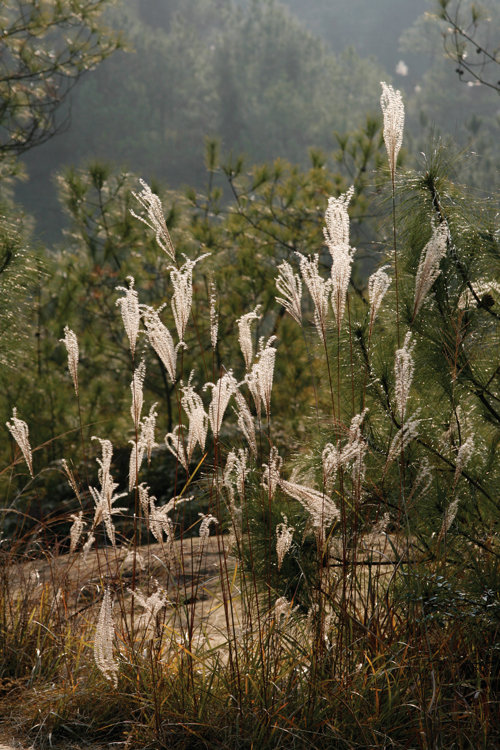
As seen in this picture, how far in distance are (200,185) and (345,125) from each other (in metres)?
6.08

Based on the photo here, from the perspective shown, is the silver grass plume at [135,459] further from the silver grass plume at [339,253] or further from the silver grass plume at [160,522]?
the silver grass plume at [339,253]

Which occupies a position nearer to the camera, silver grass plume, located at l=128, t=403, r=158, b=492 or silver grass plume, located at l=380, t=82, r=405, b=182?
silver grass plume, located at l=380, t=82, r=405, b=182

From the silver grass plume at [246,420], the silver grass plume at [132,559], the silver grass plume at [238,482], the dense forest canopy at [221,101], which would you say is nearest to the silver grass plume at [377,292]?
the silver grass plume at [246,420]

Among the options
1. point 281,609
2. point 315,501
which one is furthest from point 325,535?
point 315,501

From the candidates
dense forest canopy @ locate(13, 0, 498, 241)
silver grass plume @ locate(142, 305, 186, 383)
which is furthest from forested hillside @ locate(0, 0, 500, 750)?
dense forest canopy @ locate(13, 0, 498, 241)

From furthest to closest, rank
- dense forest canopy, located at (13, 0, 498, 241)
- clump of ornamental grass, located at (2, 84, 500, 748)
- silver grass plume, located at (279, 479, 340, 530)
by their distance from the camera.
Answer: dense forest canopy, located at (13, 0, 498, 241) < clump of ornamental grass, located at (2, 84, 500, 748) < silver grass plume, located at (279, 479, 340, 530)

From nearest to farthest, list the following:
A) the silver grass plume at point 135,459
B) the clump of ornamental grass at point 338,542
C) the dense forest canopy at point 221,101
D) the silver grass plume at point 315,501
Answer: the silver grass plume at point 315,501 < the clump of ornamental grass at point 338,542 < the silver grass plume at point 135,459 < the dense forest canopy at point 221,101

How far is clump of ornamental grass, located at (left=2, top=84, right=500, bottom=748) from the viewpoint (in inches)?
71.8

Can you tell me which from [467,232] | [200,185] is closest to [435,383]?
[467,232]

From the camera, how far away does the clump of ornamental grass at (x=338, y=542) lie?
182 centimetres

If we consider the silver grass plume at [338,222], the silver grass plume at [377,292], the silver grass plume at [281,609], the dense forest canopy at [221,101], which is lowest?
the silver grass plume at [281,609]

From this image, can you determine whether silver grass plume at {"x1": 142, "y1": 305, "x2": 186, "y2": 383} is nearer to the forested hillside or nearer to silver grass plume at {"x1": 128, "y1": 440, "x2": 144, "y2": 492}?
the forested hillside

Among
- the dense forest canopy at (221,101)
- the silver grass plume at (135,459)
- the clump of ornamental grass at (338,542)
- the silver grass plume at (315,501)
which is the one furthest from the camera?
the dense forest canopy at (221,101)

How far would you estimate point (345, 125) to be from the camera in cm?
2995
